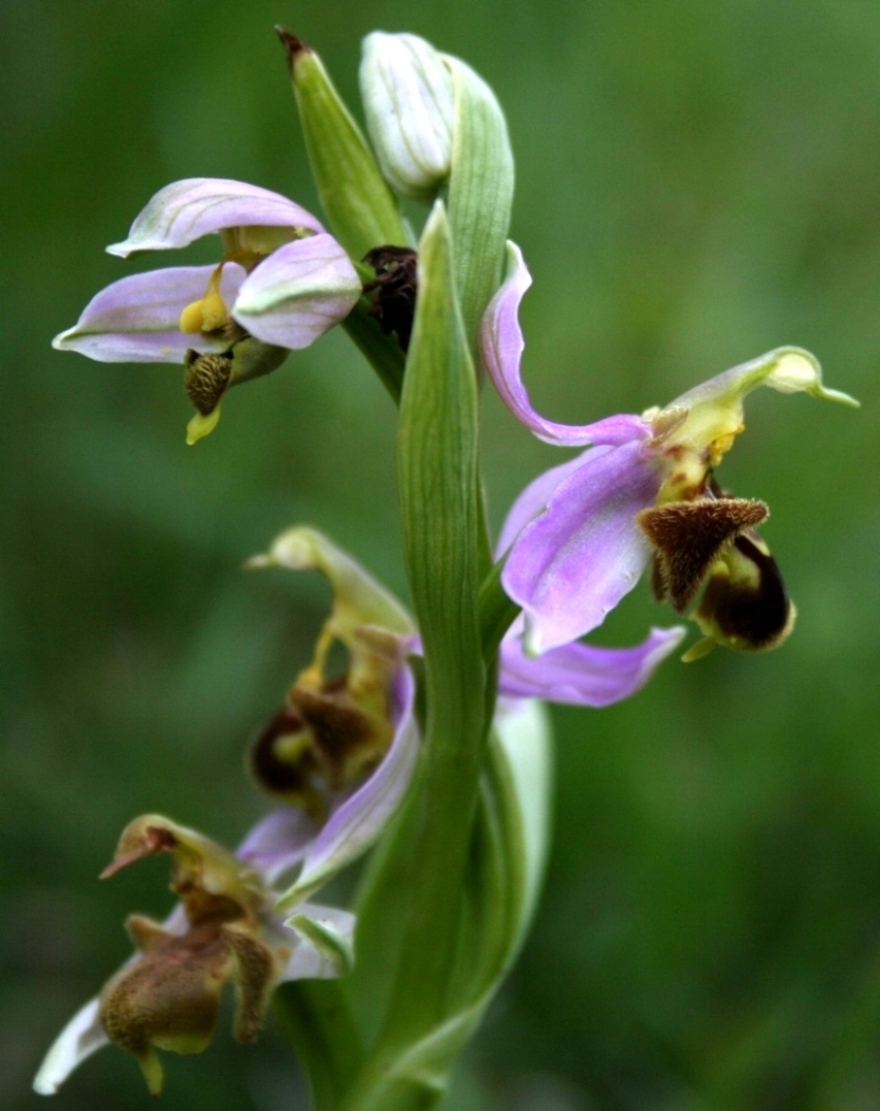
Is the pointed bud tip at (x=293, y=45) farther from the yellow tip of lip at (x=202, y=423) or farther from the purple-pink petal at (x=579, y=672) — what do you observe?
the purple-pink petal at (x=579, y=672)

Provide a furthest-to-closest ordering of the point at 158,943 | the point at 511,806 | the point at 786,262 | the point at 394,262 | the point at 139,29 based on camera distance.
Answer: the point at 786,262
the point at 139,29
the point at 511,806
the point at 158,943
the point at 394,262

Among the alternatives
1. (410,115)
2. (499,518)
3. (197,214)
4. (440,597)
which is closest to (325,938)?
(440,597)

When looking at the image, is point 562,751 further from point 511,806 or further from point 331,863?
point 331,863

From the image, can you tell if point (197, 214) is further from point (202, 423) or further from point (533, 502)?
point (533, 502)

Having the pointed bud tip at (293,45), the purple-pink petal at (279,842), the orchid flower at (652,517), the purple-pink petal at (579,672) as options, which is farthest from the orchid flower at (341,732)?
the pointed bud tip at (293,45)

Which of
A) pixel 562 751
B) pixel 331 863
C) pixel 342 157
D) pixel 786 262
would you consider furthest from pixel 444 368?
pixel 786 262

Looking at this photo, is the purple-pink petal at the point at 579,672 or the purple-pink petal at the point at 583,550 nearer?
the purple-pink petal at the point at 583,550
